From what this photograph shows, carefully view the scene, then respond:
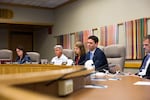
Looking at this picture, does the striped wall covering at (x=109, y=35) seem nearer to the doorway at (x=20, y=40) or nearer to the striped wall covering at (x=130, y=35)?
the striped wall covering at (x=130, y=35)

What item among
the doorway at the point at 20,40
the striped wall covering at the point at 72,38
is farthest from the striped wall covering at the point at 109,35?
the doorway at the point at 20,40

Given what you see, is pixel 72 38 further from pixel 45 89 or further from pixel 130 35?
pixel 45 89

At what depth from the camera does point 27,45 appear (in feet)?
31.8

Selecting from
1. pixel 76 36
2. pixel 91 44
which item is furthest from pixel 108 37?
pixel 91 44

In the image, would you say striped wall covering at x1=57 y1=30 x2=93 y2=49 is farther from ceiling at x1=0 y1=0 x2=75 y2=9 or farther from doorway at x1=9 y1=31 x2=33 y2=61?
doorway at x1=9 y1=31 x2=33 y2=61

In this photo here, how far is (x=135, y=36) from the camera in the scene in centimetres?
484

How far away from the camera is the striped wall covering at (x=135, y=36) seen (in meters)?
4.69

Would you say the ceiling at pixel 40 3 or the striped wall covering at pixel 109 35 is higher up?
the ceiling at pixel 40 3

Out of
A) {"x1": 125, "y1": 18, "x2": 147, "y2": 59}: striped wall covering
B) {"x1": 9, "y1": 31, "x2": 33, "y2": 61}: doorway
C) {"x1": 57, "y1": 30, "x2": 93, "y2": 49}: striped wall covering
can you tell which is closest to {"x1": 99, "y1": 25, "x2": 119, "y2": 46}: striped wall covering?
{"x1": 125, "y1": 18, "x2": 147, "y2": 59}: striped wall covering

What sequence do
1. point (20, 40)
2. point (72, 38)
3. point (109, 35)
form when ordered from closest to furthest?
point (109, 35) < point (72, 38) < point (20, 40)

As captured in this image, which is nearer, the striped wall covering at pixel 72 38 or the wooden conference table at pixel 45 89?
the wooden conference table at pixel 45 89

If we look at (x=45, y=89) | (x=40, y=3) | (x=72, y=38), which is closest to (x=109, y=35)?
(x=72, y=38)

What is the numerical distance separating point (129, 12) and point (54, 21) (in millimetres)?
3713

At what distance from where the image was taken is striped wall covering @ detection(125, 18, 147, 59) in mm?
4688
